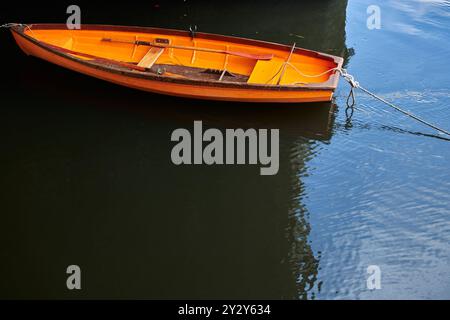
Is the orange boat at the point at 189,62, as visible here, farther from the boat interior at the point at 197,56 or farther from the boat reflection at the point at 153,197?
the boat reflection at the point at 153,197

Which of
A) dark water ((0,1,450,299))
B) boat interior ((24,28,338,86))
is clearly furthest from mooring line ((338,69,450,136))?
boat interior ((24,28,338,86))

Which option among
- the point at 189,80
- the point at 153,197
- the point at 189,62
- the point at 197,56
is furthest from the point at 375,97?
the point at 153,197

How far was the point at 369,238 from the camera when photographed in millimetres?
8727

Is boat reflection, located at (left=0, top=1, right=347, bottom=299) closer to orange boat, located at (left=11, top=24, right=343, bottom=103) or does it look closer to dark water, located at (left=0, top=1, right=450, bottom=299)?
dark water, located at (left=0, top=1, right=450, bottom=299)

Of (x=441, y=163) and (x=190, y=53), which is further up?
(x=190, y=53)

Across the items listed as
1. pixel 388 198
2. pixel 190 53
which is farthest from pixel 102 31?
pixel 388 198

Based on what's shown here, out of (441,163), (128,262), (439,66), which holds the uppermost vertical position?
(439,66)

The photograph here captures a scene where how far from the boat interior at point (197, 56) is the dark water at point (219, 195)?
2.13ft

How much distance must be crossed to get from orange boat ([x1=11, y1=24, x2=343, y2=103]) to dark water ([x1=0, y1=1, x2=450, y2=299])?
22.3 inches

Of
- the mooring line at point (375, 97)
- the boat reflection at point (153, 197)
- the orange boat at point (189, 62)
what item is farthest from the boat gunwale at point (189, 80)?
the boat reflection at point (153, 197)

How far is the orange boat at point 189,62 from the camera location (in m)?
11.0
